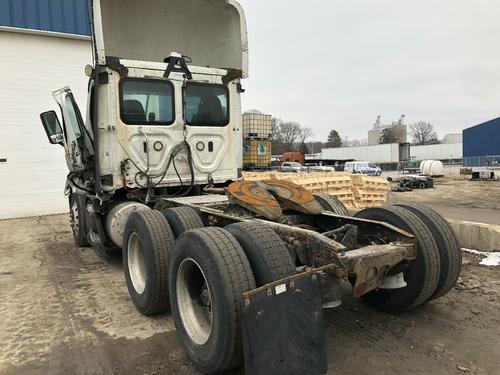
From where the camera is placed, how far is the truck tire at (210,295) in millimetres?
2959

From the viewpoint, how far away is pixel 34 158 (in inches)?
533

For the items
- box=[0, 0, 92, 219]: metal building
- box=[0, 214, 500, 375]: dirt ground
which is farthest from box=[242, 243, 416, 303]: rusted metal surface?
box=[0, 0, 92, 219]: metal building

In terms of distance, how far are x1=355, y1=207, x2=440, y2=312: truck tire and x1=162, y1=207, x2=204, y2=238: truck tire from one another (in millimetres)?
1932

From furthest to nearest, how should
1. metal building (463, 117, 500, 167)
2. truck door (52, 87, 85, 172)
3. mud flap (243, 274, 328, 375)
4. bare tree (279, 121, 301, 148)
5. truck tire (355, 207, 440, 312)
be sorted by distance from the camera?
bare tree (279, 121, 301, 148) → metal building (463, 117, 500, 167) → truck door (52, 87, 85, 172) → truck tire (355, 207, 440, 312) → mud flap (243, 274, 328, 375)

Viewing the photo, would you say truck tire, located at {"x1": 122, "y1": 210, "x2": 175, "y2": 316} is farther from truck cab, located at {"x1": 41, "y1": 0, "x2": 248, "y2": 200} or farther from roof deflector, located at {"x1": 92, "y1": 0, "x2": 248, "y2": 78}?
roof deflector, located at {"x1": 92, "y1": 0, "x2": 248, "y2": 78}

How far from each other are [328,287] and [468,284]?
9.76 feet

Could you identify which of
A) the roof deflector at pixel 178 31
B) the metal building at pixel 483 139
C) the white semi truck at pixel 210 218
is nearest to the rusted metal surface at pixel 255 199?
the white semi truck at pixel 210 218

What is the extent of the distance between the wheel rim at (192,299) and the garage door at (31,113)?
36.5 ft

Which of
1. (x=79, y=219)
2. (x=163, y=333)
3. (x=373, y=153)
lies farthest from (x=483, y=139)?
(x=163, y=333)

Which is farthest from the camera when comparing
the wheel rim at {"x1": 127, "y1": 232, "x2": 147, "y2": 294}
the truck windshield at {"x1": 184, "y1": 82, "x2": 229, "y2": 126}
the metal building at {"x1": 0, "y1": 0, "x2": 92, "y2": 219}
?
the metal building at {"x1": 0, "y1": 0, "x2": 92, "y2": 219}

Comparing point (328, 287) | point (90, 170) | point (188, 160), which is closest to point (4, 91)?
point (90, 170)

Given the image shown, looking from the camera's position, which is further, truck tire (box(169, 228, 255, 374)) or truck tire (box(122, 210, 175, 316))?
truck tire (box(122, 210, 175, 316))

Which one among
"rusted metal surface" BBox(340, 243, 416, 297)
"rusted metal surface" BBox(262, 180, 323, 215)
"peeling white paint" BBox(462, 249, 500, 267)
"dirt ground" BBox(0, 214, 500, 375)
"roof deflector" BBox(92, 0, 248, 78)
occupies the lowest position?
"dirt ground" BBox(0, 214, 500, 375)

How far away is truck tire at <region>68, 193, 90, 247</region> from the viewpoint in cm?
757
